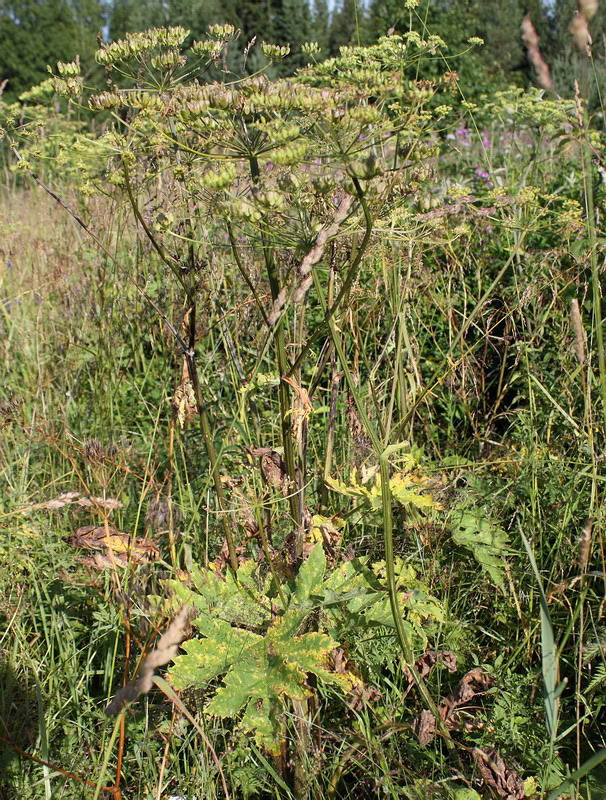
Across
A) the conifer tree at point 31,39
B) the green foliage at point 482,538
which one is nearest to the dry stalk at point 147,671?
the green foliage at point 482,538

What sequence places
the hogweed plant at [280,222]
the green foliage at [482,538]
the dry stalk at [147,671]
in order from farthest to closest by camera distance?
the green foliage at [482,538] → the hogweed plant at [280,222] → the dry stalk at [147,671]

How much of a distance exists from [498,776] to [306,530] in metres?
0.63

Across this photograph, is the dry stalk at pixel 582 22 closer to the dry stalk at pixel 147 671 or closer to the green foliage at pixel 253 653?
the green foliage at pixel 253 653

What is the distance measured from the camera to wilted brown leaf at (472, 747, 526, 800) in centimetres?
134

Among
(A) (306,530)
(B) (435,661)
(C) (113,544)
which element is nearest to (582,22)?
(A) (306,530)

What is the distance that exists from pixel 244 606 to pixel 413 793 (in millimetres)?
499

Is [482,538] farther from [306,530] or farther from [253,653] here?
[253,653]

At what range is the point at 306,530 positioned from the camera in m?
1.58

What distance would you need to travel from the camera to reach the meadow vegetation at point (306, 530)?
1260 mm

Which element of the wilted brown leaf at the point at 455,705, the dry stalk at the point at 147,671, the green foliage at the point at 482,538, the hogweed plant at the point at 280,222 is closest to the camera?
the dry stalk at the point at 147,671

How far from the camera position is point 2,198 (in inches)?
248

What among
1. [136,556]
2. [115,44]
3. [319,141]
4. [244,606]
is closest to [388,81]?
[319,141]

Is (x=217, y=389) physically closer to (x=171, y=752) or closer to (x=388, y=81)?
(x=171, y=752)

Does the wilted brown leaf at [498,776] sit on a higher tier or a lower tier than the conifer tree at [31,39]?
lower
